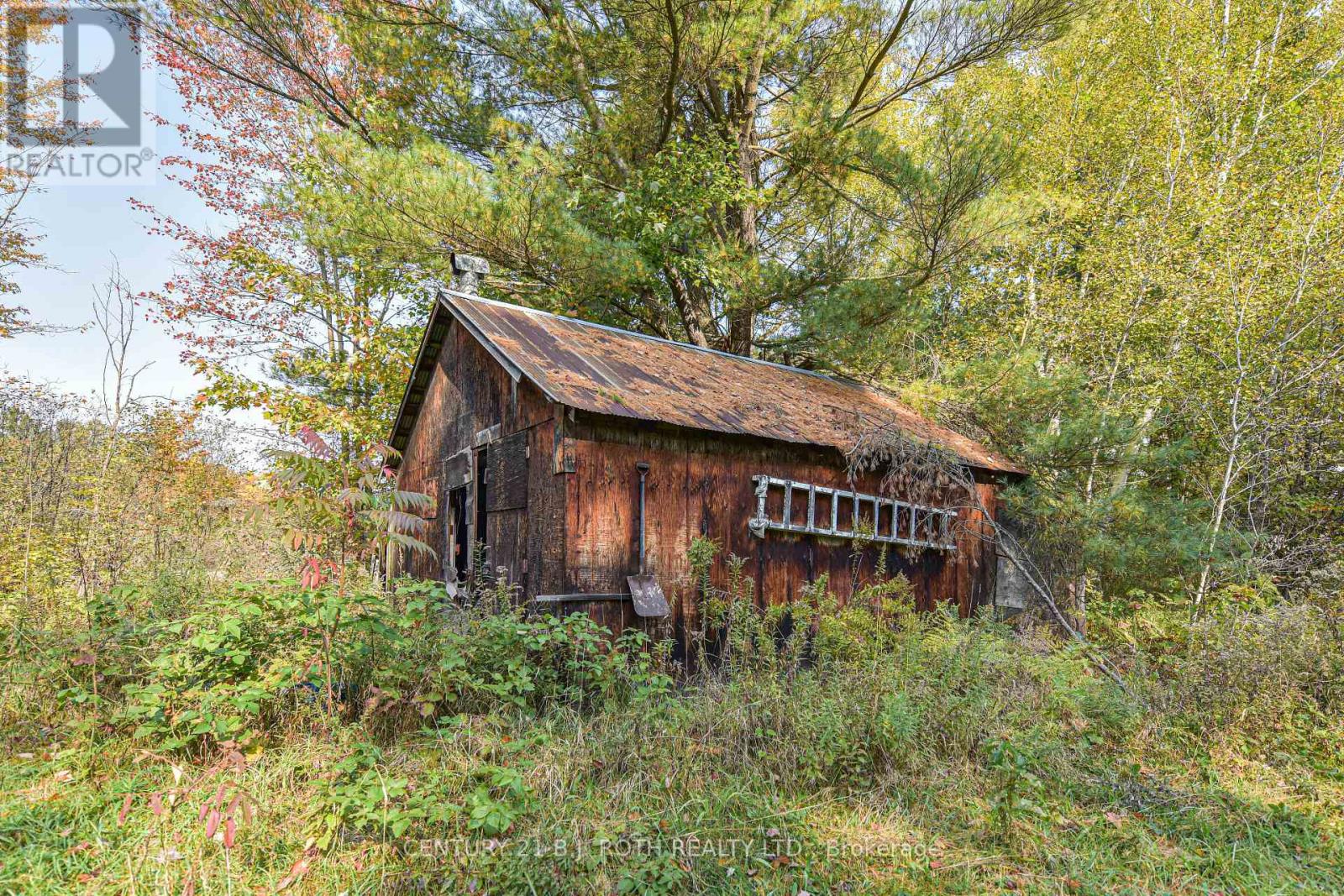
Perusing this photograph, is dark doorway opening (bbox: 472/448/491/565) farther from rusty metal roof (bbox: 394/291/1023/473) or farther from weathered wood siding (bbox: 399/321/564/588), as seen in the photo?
rusty metal roof (bbox: 394/291/1023/473)

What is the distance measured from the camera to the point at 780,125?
15.3 m

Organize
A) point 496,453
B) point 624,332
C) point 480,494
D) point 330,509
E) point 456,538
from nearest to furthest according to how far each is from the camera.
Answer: point 330,509 < point 496,453 < point 480,494 < point 456,538 < point 624,332

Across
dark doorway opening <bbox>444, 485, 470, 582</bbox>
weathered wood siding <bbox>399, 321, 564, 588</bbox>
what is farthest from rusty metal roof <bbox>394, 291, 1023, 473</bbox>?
dark doorway opening <bbox>444, 485, 470, 582</bbox>

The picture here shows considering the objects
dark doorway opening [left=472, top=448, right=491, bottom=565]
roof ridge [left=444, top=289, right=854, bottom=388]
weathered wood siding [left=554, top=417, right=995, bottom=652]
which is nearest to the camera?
weathered wood siding [left=554, top=417, right=995, bottom=652]

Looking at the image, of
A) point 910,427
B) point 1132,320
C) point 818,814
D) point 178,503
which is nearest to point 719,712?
point 818,814

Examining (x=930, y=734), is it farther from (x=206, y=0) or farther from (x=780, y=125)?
(x=206, y=0)

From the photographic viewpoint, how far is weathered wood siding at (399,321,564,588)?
6.66 meters

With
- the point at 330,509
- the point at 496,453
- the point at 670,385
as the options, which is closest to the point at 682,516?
the point at 670,385

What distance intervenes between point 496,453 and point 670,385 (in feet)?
7.25

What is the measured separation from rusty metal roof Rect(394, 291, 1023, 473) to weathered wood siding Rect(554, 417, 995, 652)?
25 cm

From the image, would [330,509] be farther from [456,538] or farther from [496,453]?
[456,538]

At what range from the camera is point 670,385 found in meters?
7.89

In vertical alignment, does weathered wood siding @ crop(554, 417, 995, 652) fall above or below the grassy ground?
above

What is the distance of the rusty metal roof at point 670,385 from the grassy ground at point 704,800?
2.87m
